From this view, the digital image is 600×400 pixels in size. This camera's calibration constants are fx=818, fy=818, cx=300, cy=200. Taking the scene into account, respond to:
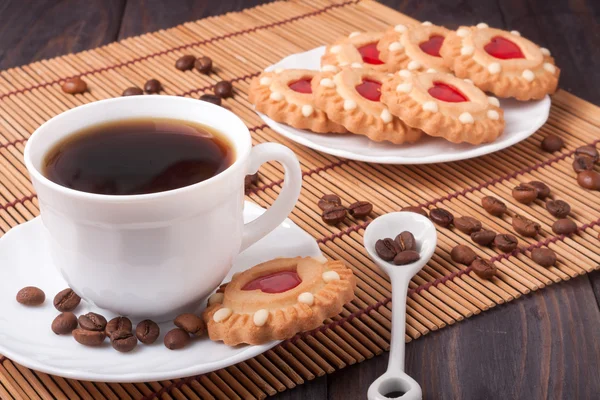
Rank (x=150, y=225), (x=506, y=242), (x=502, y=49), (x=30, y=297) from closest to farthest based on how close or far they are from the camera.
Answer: (x=150, y=225) < (x=30, y=297) < (x=506, y=242) < (x=502, y=49)

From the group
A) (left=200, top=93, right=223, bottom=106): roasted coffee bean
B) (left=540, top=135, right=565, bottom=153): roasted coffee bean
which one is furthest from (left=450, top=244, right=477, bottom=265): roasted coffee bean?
(left=200, top=93, right=223, bottom=106): roasted coffee bean

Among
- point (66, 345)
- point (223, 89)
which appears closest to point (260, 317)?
point (66, 345)

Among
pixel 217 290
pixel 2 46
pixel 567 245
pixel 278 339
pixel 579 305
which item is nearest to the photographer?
pixel 278 339

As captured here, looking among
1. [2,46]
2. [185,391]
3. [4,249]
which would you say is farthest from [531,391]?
[2,46]

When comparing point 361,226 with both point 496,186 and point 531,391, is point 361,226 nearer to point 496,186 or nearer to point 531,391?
point 496,186

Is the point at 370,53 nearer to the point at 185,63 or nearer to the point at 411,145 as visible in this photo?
the point at 411,145

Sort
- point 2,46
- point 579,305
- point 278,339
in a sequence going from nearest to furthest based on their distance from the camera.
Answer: point 278,339 < point 579,305 < point 2,46

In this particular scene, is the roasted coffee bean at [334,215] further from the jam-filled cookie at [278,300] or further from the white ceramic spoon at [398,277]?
the jam-filled cookie at [278,300]
